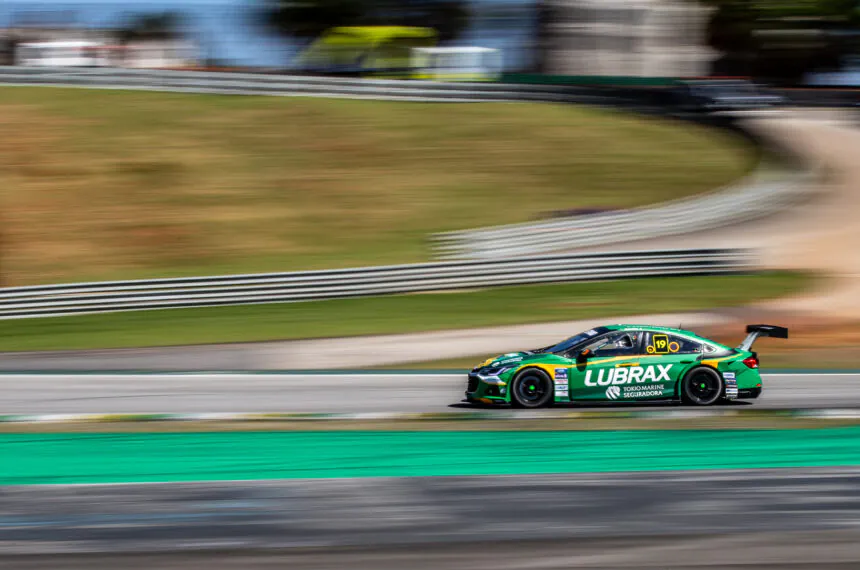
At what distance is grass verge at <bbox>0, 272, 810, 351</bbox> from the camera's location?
60.8ft

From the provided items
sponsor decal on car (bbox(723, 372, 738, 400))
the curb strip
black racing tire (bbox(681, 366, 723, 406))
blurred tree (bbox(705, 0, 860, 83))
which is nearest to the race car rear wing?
sponsor decal on car (bbox(723, 372, 738, 400))

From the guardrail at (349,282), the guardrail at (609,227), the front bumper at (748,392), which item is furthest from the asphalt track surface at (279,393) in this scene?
the guardrail at (609,227)

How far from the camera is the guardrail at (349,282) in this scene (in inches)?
800

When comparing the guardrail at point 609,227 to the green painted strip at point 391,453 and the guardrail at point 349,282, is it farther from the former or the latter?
the green painted strip at point 391,453

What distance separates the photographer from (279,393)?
44.4 feet

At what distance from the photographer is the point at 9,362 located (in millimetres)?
16516

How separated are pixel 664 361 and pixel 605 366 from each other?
2.11ft

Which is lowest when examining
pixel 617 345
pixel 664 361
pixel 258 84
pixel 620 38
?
pixel 664 361

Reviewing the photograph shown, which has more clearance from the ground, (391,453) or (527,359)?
(527,359)

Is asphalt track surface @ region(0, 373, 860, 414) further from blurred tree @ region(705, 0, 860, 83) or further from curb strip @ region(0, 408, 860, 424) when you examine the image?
blurred tree @ region(705, 0, 860, 83)

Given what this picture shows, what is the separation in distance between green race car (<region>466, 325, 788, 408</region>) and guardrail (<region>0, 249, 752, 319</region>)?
9089 mm

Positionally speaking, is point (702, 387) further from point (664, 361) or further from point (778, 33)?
point (778, 33)

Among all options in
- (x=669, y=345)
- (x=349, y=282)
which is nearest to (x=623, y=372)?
(x=669, y=345)

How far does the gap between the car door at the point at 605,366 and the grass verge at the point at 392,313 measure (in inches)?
258
